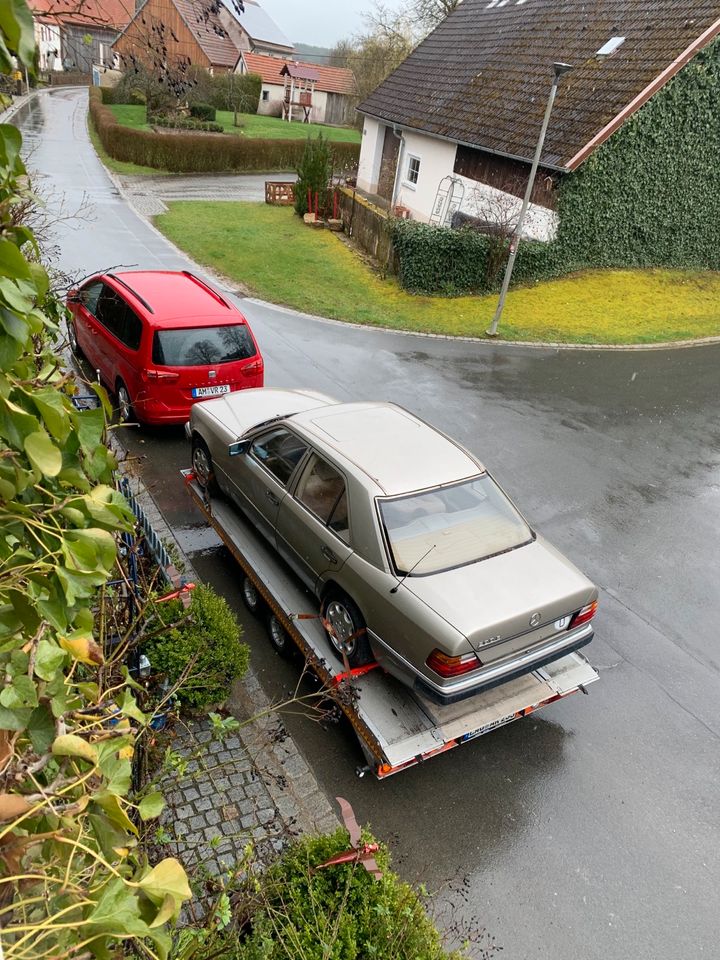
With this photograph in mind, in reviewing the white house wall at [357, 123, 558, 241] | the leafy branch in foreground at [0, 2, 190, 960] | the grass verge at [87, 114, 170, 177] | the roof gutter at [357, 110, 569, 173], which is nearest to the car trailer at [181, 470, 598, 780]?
the leafy branch in foreground at [0, 2, 190, 960]

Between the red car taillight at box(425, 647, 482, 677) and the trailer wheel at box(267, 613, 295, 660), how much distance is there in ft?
5.42

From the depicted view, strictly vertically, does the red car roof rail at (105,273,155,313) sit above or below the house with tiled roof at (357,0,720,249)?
below

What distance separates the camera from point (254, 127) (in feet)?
147

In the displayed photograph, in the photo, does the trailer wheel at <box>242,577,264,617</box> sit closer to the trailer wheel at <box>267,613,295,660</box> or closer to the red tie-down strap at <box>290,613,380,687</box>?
the trailer wheel at <box>267,613,295,660</box>

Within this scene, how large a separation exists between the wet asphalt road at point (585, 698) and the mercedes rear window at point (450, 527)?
4.89ft

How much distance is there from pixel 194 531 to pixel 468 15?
86.4 ft

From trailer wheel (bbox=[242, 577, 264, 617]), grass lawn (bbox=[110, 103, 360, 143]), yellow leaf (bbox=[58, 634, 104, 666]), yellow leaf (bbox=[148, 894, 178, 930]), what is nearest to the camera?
yellow leaf (bbox=[148, 894, 178, 930])

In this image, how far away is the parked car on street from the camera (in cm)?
469

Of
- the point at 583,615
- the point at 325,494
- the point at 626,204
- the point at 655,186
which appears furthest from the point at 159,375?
the point at 655,186

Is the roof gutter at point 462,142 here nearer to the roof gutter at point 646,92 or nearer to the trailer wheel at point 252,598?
the roof gutter at point 646,92

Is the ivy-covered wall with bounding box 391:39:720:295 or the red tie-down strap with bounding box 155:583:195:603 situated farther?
the ivy-covered wall with bounding box 391:39:720:295

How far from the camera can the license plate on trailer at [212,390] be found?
895cm

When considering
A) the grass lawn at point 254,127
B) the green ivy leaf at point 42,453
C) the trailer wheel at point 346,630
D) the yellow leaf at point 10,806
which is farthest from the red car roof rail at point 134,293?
the grass lawn at point 254,127

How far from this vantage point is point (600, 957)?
4.12m
